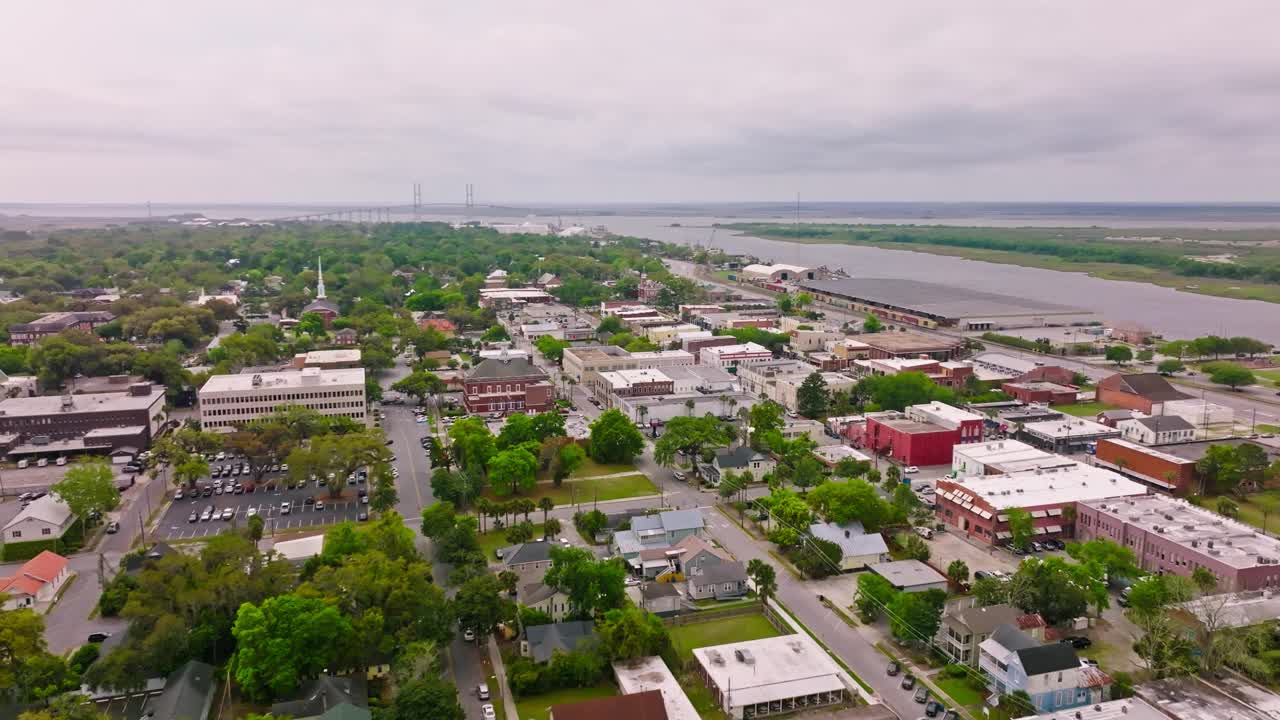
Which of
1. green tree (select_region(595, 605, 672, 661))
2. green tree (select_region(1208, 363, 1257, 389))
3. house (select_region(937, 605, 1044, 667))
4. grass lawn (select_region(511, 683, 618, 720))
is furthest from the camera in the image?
green tree (select_region(1208, 363, 1257, 389))

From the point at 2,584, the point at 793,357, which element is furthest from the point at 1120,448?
the point at 2,584

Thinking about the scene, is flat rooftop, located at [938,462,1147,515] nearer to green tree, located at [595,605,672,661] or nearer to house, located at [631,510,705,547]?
house, located at [631,510,705,547]

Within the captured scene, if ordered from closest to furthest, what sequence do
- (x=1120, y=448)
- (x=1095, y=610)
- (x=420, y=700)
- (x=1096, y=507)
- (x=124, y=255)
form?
(x=420, y=700) → (x=1095, y=610) → (x=1096, y=507) → (x=1120, y=448) → (x=124, y=255)

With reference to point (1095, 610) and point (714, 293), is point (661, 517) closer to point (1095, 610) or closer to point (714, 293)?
point (1095, 610)

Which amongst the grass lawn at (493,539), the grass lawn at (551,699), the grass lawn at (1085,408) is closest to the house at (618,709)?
the grass lawn at (551,699)

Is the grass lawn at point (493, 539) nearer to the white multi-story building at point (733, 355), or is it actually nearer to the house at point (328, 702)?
the house at point (328, 702)

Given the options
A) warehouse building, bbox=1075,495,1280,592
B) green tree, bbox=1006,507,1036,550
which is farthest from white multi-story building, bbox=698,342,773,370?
warehouse building, bbox=1075,495,1280,592
